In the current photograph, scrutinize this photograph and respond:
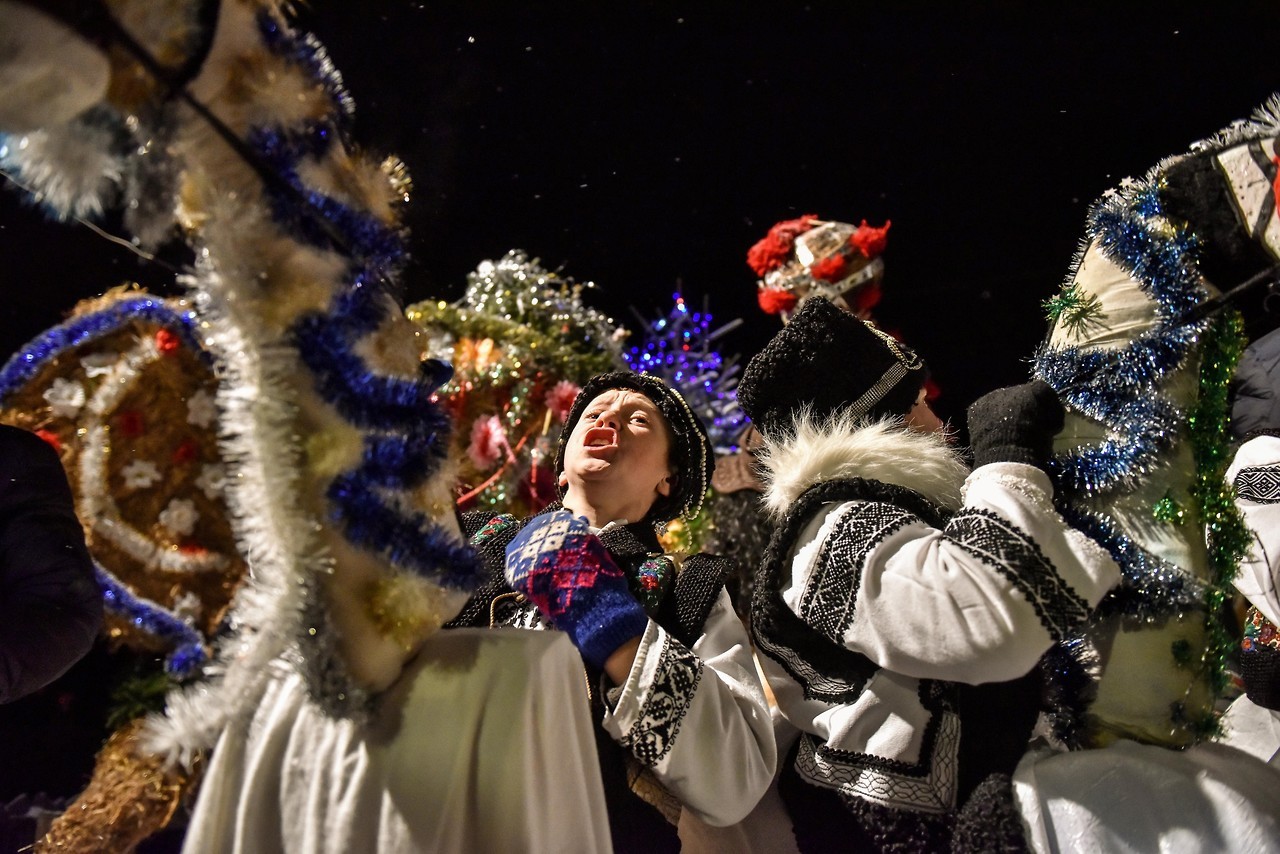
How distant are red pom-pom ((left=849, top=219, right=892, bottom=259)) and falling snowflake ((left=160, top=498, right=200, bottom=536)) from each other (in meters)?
2.31

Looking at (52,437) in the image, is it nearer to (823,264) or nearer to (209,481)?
(209,481)

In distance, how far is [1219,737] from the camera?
5.04 feet

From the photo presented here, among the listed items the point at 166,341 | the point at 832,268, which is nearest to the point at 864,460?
the point at 832,268

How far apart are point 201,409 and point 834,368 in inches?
70.6

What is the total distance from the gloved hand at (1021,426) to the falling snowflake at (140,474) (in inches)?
84.6

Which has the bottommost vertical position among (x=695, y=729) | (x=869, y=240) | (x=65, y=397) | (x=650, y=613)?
(x=695, y=729)

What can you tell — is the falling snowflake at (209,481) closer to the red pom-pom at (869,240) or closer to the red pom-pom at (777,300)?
the red pom-pom at (777,300)

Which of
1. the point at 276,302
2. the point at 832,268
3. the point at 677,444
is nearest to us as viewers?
the point at 276,302

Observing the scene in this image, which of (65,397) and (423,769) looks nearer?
(423,769)

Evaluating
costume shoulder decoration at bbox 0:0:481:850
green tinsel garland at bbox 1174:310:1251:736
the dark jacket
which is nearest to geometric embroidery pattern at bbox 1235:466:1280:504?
green tinsel garland at bbox 1174:310:1251:736

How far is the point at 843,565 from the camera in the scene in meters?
1.53

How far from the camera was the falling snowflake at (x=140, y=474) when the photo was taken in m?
2.53

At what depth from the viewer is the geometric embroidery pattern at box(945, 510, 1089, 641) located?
139 cm

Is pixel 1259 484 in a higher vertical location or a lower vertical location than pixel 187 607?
lower
